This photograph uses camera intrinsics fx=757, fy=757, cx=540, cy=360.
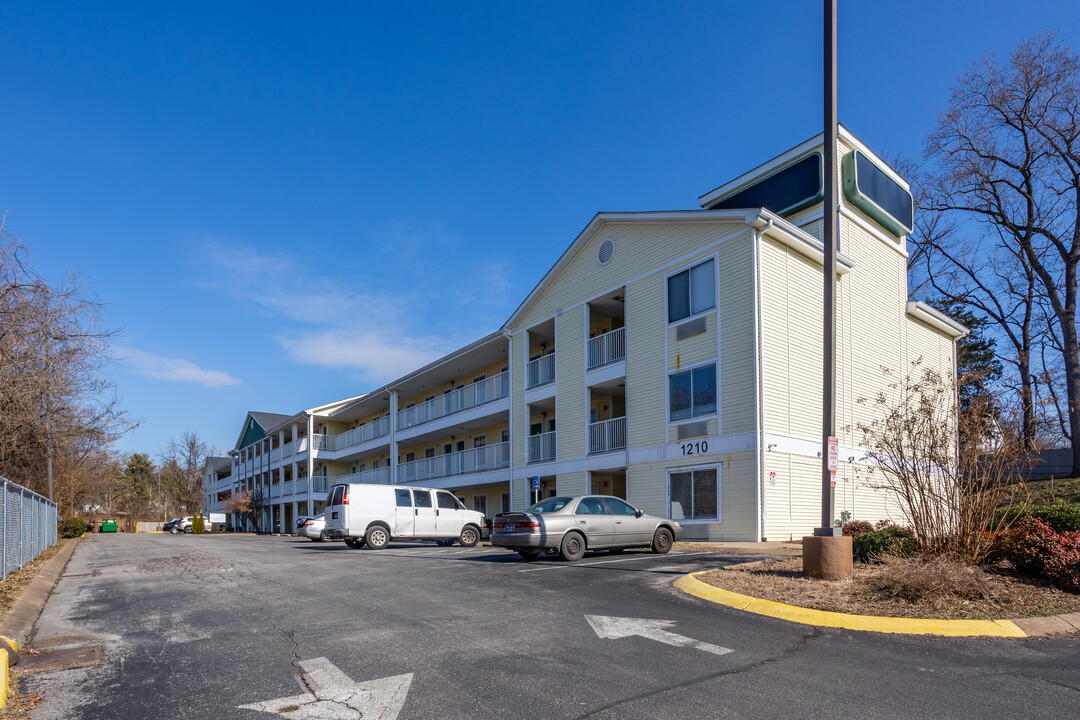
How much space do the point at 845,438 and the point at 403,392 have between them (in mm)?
26668

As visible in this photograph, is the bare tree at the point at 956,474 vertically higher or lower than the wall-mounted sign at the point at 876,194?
lower

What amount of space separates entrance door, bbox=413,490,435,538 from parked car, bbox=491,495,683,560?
7380 mm

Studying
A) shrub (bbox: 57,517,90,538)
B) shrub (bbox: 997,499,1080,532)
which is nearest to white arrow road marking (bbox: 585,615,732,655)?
shrub (bbox: 997,499,1080,532)

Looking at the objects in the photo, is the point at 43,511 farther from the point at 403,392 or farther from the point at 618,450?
the point at 403,392

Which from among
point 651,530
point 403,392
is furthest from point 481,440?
point 651,530

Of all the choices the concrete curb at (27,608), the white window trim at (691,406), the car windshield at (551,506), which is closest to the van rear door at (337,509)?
the concrete curb at (27,608)

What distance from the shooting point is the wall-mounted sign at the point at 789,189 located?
24375 mm

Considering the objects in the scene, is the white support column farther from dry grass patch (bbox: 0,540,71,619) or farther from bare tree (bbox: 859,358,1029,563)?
bare tree (bbox: 859,358,1029,563)

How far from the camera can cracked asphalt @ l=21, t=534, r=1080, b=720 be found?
5.20m

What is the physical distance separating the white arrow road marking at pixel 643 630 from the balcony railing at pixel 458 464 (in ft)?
78.0

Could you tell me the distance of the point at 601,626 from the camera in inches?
304

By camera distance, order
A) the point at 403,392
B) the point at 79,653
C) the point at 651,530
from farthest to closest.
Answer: the point at 403,392 < the point at 651,530 < the point at 79,653

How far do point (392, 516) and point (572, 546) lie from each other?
28.7 ft

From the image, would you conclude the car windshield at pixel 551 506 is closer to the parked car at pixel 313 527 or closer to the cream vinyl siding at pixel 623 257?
the cream vinyl siding at pixel 623 257
